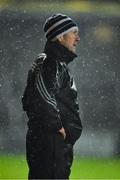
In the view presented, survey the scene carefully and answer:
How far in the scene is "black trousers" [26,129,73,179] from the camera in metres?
5.09

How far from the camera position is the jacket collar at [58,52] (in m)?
5.18

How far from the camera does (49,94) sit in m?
5.07

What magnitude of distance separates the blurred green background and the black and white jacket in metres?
0.74

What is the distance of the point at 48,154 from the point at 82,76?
114cm

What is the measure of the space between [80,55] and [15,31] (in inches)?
24.1

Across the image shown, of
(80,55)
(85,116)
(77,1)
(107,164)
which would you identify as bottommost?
(107,164)

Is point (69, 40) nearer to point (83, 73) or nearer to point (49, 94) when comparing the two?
point (49, 94)

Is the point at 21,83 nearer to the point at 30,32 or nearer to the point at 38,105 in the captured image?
the point at 30,32

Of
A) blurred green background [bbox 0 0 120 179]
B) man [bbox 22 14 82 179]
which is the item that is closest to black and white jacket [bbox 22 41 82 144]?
man [bbox 22 14 82 179]

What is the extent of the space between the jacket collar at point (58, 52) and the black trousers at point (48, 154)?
0.58 meters

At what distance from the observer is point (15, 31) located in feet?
Answer: 19.8

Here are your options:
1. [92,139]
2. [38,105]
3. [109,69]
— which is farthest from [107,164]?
[38,105]

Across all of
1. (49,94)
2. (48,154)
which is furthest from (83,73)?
(48,154)

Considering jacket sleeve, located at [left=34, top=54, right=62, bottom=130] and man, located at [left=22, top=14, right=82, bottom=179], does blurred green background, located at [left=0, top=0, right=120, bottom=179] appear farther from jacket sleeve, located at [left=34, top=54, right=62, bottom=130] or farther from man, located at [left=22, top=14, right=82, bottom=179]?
jacket sleeve, located at [left=34, top=54, right=62, bottom=130]
